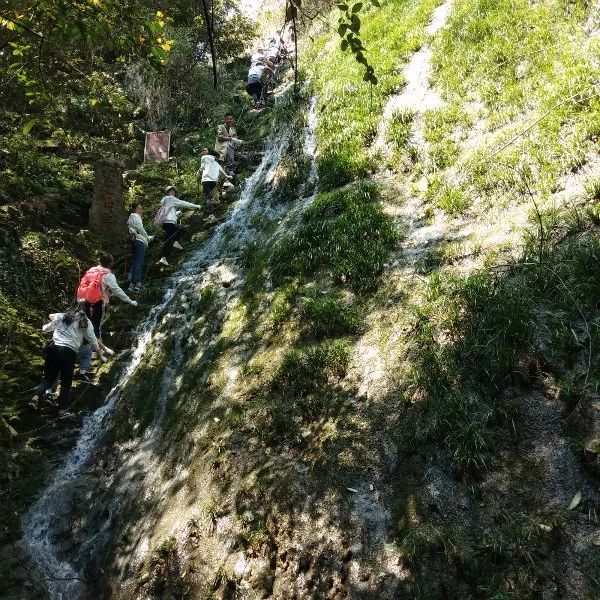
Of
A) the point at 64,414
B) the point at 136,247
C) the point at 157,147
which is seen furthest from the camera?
the point at 157,147

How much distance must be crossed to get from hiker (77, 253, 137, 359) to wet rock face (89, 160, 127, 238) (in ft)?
12.4

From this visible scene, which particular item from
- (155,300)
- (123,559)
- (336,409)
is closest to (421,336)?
(336,409)

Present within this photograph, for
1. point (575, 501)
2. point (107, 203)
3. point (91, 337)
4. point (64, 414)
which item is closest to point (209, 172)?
point (107, 203)

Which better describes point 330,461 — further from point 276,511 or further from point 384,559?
point 384,559

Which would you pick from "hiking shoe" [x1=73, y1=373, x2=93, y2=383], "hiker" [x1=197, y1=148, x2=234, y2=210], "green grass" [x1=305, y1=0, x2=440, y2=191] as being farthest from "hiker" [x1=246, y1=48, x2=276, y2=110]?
"hiking shoe" [x1=73, y1=373, x2=93, y2=383]

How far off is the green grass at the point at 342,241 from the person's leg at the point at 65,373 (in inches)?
144

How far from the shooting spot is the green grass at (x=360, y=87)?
1030 centimetres

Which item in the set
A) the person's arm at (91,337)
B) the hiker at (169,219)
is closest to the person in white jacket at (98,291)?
the person's arm at (91,337)

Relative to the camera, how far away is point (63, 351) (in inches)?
334

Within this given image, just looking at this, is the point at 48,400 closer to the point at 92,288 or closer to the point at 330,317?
the point at 92,288

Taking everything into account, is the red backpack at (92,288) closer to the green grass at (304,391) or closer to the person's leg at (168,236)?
the person's leg at (168,236)

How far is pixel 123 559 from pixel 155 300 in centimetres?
629

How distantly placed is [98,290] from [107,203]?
184 inches

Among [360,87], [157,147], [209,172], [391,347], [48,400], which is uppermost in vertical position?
[157,147]
